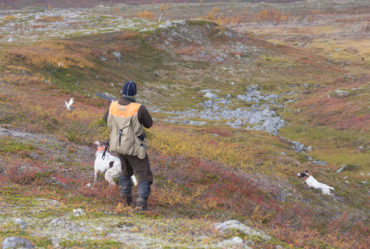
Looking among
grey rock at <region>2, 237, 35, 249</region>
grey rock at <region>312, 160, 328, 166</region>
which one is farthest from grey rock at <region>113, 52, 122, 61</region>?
grey rock at <region>2, 237, 35, 249</region>

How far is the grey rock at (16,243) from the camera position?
4177 mm

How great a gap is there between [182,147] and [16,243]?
388 inches

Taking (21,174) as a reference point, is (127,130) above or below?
above

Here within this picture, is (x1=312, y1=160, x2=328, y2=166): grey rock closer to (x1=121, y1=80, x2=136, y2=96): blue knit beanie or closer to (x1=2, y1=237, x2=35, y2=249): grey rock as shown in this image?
(x1=121, y1=80, x2=136, y2=96): blue knit beanie

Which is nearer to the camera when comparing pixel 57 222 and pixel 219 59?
pixel 57 222

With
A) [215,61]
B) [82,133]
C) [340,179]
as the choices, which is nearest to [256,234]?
[82,133]

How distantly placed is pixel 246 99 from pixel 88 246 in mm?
31096

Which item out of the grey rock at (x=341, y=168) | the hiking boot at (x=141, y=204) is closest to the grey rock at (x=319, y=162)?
the grey rock at (x=341, y=168)

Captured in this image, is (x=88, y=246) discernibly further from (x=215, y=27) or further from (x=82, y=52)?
(x=215, y=27)

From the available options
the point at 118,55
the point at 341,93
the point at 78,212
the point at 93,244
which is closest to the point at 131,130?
the point at 78,212

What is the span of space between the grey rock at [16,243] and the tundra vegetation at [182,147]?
31 centimetres

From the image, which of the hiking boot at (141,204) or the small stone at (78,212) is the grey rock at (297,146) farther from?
the small stone at (78,212)

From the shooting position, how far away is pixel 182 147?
1382cm

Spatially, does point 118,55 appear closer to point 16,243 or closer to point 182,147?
point 182,147
